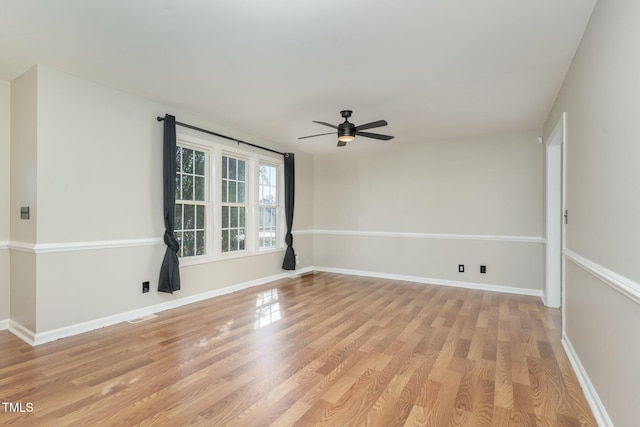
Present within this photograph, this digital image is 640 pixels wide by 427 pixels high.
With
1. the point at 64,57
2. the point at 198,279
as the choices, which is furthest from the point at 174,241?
the point at 64,57

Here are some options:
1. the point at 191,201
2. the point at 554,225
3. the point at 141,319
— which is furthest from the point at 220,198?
the point at 554,225

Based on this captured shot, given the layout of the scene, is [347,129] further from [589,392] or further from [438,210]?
[589,392]

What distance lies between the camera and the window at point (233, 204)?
200 inches

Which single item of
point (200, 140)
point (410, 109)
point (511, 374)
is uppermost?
point (410, 109)

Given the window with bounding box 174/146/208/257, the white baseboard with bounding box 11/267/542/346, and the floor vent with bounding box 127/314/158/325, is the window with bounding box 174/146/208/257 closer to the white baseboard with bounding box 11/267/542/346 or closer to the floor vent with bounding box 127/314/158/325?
the white baseboard with bounding box 11/267/542/346

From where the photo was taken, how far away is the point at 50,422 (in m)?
1.92

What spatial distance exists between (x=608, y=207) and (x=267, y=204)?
4902mm

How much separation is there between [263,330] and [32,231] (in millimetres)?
2429

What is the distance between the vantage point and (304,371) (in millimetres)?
2557

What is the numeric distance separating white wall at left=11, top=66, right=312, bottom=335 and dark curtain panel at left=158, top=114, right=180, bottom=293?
0.12m

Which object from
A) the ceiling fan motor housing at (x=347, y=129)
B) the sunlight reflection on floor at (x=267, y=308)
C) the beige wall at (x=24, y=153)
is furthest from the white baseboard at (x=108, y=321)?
the ceiling fan motor housing at (x=347, y=129)

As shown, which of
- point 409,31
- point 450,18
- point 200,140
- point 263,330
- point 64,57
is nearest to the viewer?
point 450,18

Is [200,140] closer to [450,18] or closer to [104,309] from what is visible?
[104,309]

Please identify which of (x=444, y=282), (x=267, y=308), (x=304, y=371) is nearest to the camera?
(x=304, y=371)
